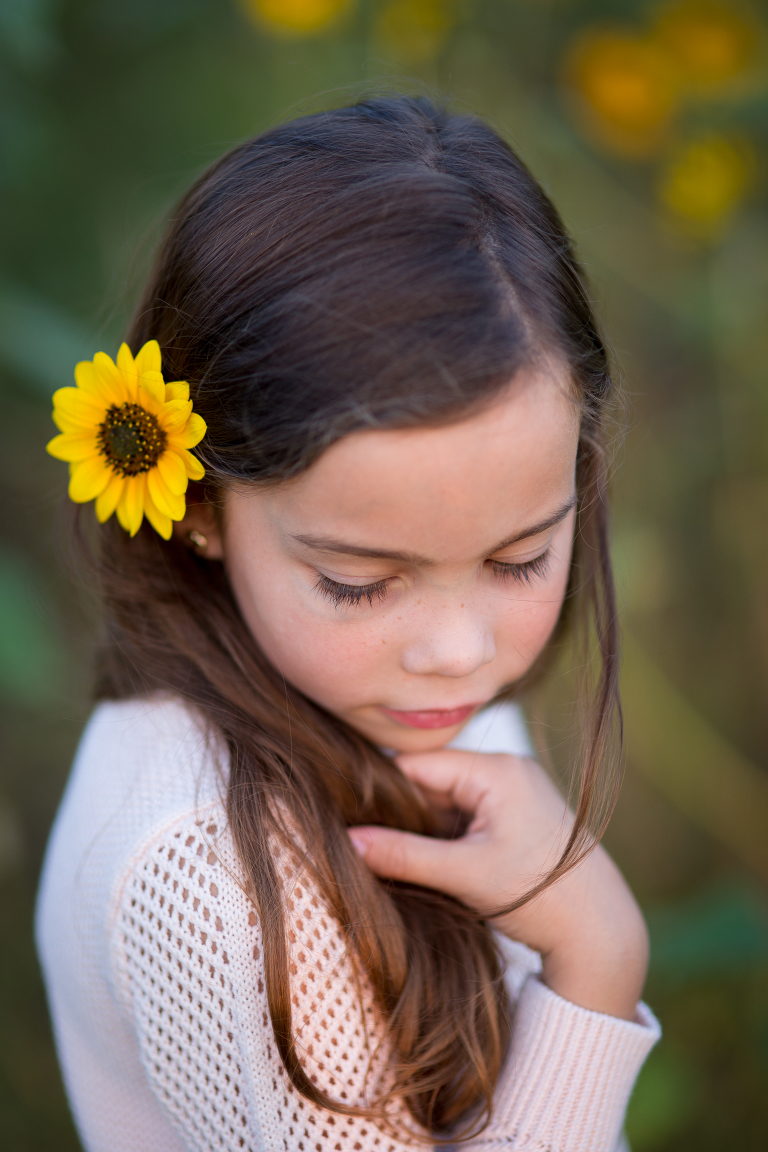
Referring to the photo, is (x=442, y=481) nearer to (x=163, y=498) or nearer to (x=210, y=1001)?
(x=163, y=498)

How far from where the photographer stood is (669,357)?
251 centimetres

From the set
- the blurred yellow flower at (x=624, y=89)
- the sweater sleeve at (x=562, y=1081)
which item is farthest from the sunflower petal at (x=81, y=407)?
the blurred yellow flower at (x=624, y=89)

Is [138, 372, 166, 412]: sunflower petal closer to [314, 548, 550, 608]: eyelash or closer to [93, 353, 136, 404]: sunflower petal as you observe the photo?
[93, 353, 136, 404]: sunflower petal

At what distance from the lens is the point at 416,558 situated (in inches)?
28.4

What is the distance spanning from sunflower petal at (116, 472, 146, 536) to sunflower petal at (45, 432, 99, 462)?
1.9 inches

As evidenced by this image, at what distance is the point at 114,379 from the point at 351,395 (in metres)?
0.28

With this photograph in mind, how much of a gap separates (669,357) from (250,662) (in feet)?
6.50

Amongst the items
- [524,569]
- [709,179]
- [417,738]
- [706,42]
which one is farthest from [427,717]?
[706,42]

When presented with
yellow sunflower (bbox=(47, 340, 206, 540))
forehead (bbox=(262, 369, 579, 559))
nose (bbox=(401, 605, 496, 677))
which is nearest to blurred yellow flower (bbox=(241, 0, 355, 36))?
yellow sunflower (bbox=(47, 340, 206, 540))

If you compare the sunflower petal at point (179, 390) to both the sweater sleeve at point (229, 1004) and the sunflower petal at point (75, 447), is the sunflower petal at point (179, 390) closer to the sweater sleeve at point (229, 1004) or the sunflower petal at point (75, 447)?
the sunflower petal at point (75, 447)

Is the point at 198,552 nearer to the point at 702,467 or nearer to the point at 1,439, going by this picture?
the point at 1,439

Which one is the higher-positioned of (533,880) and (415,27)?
(415,27)

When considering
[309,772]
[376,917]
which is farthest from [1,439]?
[376,917]

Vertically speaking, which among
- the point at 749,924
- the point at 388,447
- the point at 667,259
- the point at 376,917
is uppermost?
the point at 667,259
